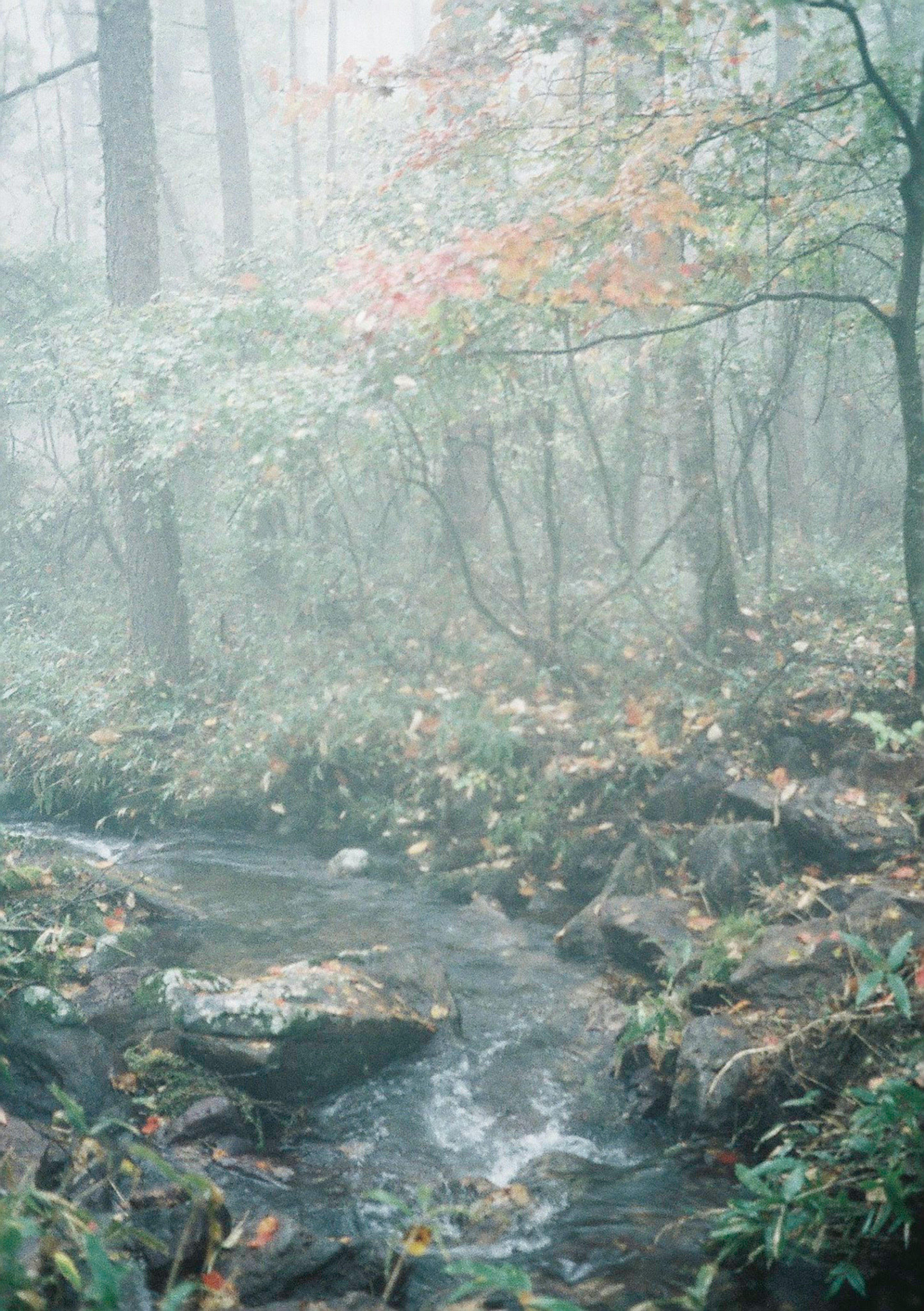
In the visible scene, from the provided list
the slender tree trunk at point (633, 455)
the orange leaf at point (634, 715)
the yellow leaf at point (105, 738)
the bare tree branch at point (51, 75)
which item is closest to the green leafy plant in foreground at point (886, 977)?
the orange leaf at point (634, 715)

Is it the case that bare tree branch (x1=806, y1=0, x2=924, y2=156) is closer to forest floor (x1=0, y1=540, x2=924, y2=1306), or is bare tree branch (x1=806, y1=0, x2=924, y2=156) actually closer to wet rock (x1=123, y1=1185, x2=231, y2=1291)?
forest floor (x1=0, y1=540, x2=924, y2=1306)

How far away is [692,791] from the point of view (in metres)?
6.95

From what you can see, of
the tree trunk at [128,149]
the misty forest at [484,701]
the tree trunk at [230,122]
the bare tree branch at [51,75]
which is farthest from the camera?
the tree trunk at [230,122]

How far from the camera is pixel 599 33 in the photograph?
26.9 ft

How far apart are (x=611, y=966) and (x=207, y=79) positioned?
35121 millimetres

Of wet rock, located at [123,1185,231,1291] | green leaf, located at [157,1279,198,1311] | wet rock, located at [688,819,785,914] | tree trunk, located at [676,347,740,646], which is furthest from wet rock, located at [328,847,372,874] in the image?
green leaf, located at [157,1279,198,1311]

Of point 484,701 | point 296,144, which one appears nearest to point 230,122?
point 296,144

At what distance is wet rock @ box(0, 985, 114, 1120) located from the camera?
3.90 metres

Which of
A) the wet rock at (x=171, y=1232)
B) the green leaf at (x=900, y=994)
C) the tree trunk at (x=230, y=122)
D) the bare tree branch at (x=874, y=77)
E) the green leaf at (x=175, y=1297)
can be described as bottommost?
the wet rock at (x=171, y=1232)

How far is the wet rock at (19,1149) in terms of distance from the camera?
111 inches

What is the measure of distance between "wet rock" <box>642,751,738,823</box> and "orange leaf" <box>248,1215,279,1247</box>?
4.45 meters

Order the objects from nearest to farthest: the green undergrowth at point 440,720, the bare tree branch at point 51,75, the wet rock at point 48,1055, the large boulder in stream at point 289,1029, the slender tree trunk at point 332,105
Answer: the wet rock at point 48,1055 → the large boulder in stream at point 289,1029 → the green undergrowth at point 440,720 → the bare tree branch at point 51,75 → the slender tree trunk at point 332,105

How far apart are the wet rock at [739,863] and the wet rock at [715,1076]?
1.65 meters

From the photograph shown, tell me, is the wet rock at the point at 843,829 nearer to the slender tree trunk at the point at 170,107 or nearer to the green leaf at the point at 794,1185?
the green leaf at the point at 794,1185
